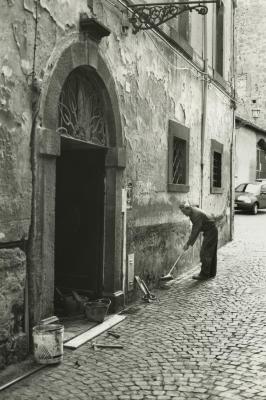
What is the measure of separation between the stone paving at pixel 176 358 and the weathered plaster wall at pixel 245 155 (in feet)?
63.3

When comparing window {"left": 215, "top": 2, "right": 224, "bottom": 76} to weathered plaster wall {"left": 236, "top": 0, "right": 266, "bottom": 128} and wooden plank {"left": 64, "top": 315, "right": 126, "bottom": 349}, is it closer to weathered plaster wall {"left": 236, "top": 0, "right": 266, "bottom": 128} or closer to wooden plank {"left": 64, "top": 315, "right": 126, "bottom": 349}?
wooden plank {"left": 64, "top": 315, "right": 126, "bottom": 349}

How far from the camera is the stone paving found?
4250 millimetres

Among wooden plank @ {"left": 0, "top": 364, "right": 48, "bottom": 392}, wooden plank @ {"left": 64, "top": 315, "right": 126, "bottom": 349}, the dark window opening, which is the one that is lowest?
Answer: wooden plank @ {"left": 0, "top": 364, "right": 48, "bottom": 392}

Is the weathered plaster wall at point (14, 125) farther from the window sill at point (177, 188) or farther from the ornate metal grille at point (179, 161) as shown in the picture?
the ornate metal grille at point (179, 161)

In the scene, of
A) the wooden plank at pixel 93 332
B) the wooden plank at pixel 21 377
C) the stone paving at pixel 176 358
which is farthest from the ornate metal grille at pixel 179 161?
the wooden plank at pixel 21 377

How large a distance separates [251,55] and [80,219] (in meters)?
31.1

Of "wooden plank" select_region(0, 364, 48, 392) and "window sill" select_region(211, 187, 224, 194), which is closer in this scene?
"wooden plank" select_region(0, 364, 48, 392)

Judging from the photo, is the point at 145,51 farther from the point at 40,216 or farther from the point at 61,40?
the point at 40,216

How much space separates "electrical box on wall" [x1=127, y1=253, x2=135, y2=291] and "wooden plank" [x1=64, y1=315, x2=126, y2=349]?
817 millimetres

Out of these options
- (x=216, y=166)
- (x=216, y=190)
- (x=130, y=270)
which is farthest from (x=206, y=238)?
(x=216, y=166)

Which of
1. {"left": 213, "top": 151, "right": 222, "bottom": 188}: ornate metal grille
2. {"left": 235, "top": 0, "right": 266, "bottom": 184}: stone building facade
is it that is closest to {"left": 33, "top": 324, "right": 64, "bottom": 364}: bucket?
{"left": 213, "top": 151, "right": 222, "bottom": 188}: ornate metal grille

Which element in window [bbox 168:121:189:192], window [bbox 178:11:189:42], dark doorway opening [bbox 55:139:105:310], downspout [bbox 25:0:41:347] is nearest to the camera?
downspout [bbox 25:0:41:347]

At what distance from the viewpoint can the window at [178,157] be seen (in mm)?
9258

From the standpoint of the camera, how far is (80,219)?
7168mm
